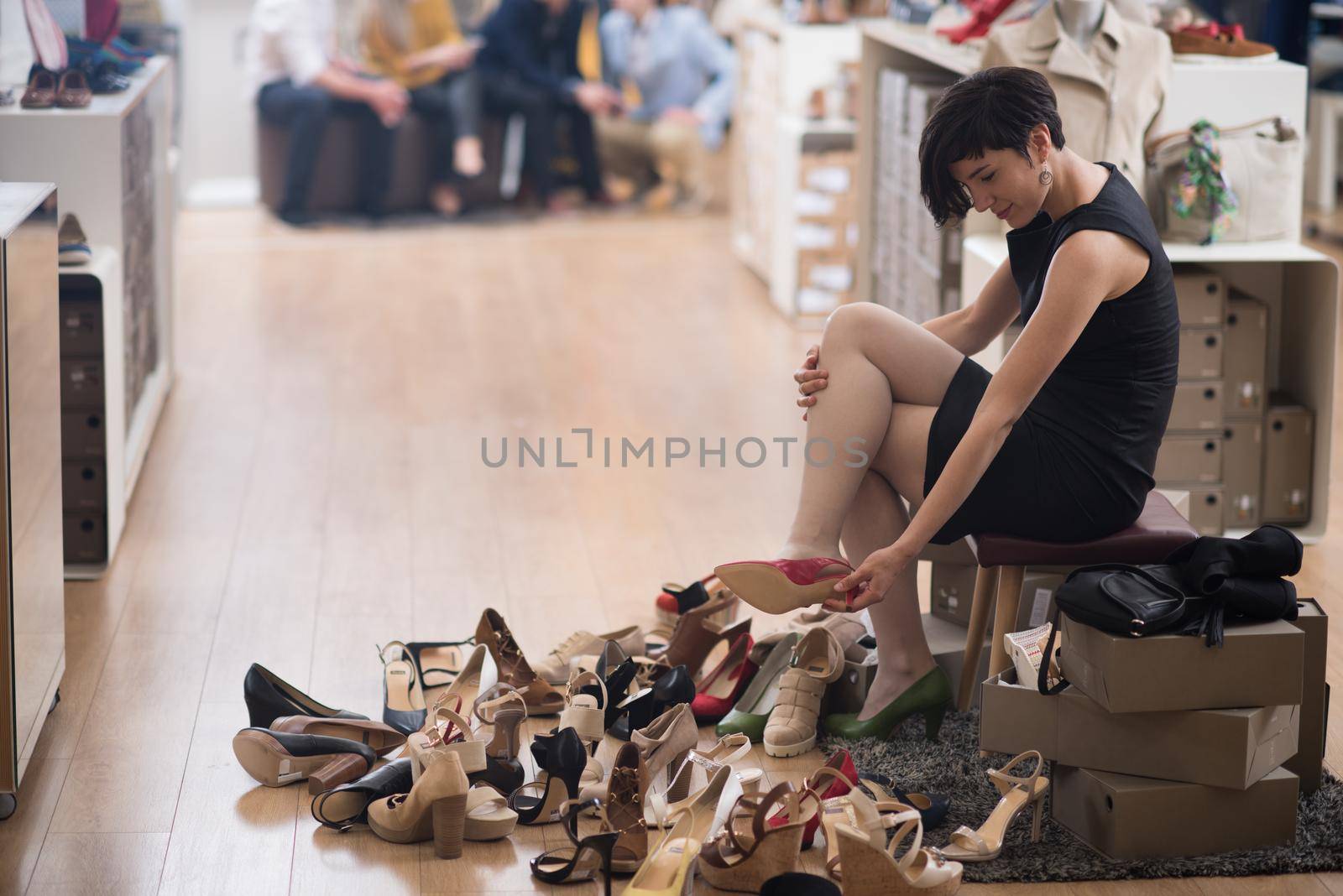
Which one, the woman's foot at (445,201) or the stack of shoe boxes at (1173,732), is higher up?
the woman's foot at (445,201)

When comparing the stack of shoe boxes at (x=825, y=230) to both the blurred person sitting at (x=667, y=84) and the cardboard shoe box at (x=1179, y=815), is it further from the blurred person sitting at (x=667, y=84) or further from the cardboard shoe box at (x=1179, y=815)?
the cardboard shoe box at (x=1179, y=815)

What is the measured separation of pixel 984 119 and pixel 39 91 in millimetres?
2021

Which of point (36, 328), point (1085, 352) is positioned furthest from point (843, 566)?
point (36, 328)

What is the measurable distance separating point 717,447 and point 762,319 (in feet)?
5.06

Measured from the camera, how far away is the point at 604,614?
2928 millimetres

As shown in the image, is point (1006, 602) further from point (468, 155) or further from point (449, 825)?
point (468, 155)

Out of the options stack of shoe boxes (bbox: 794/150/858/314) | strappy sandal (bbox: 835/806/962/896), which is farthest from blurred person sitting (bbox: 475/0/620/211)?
strappy sandal (bbox: 835/806/962/896)

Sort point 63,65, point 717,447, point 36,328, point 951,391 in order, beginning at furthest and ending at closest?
point 717,447
point 63,65
point 951,391
point 36,328

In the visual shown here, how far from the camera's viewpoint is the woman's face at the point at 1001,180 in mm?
2096

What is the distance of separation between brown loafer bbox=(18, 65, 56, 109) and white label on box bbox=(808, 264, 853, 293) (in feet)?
9.18

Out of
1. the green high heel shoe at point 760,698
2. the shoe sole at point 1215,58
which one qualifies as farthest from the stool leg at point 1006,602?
the shoe sole at point 1215,58

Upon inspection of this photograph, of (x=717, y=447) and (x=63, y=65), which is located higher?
(x=63, y=65)

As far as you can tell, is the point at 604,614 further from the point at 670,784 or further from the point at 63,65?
the point at 63,65

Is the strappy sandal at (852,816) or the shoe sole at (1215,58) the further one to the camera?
the shoe sole at (1215,58)
